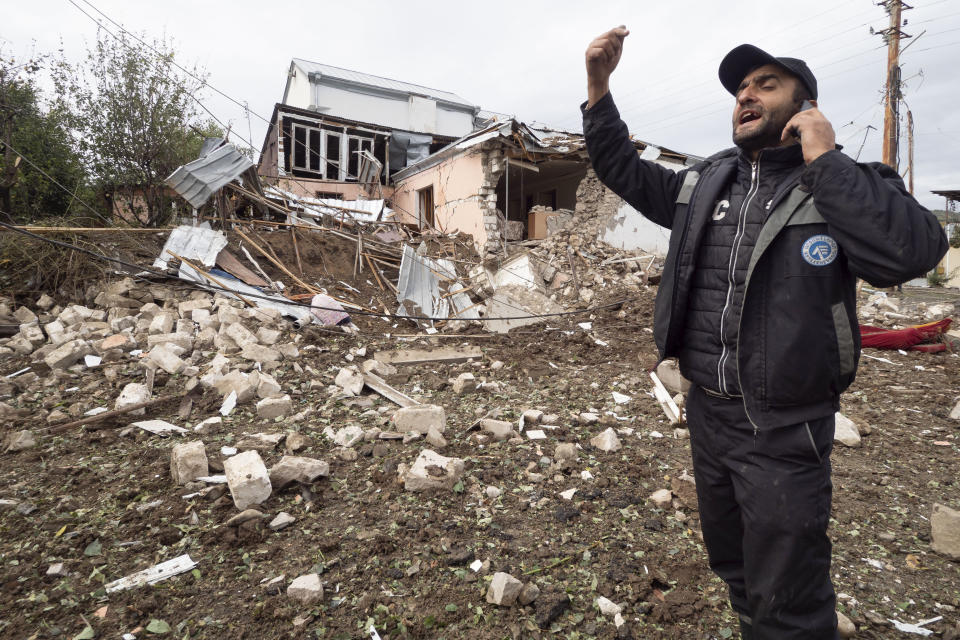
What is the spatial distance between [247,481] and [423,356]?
130 inches

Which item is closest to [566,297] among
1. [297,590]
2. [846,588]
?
[846,588]

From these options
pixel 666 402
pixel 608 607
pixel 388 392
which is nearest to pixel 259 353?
pixel 388 392

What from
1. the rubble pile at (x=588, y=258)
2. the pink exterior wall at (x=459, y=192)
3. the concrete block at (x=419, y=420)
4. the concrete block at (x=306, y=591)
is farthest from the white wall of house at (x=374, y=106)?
the concrete block at (x=306, y=591)

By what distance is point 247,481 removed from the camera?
265 cm

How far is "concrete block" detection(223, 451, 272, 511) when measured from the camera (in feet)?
8.68

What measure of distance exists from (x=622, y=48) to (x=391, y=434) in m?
2.92

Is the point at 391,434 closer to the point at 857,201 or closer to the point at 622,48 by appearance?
the point at 622,48

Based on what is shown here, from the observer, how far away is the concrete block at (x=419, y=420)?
3.59m

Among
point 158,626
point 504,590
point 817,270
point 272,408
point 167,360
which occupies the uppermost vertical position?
point 817,270

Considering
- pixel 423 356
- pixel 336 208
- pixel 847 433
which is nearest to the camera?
pixel 847 433

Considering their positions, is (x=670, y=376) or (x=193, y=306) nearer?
(x=670, y=376)

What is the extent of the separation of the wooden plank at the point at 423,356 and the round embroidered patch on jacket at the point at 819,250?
4709 mm

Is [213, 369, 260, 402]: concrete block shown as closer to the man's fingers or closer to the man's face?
the man's fingers

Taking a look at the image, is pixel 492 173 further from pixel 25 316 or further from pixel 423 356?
pixel 25 316
